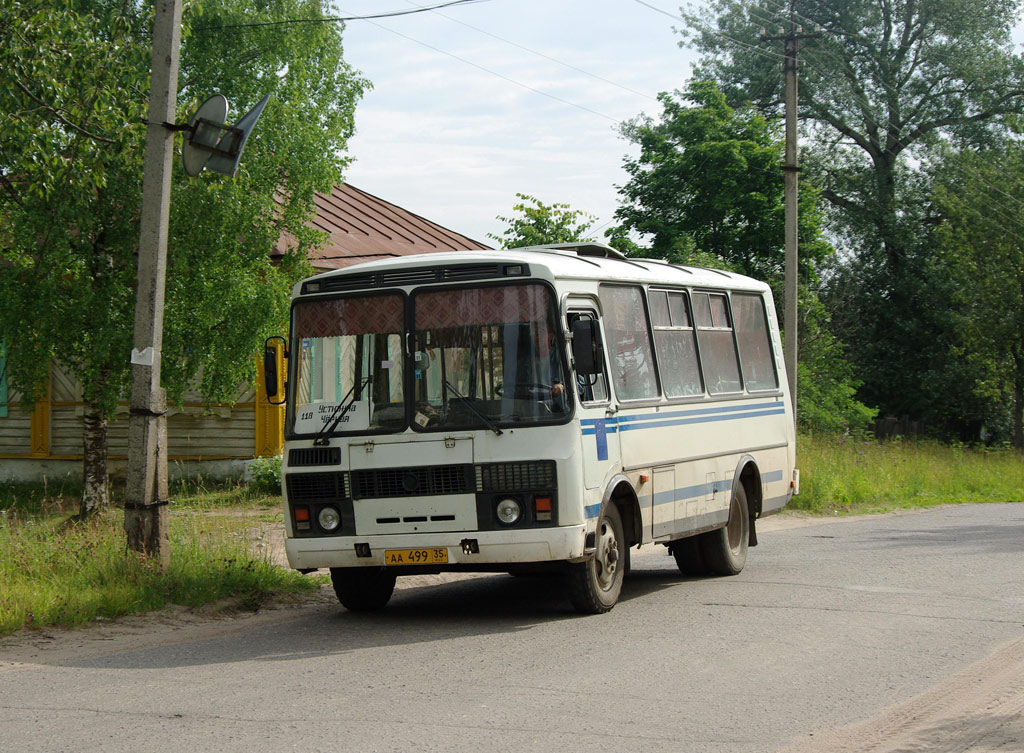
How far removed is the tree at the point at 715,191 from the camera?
35125 millimetres

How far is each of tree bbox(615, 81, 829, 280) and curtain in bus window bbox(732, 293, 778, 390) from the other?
20.4 meters

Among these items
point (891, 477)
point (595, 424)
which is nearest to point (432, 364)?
point (595, 424)

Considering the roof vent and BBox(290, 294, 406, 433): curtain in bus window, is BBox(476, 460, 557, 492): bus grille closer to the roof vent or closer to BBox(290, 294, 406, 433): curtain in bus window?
BBox(290, 294, 406, 433): curtain in bus window

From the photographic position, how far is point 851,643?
8.55 metres

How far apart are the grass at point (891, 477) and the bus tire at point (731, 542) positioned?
29.9 ft

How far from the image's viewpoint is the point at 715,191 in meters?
35.5

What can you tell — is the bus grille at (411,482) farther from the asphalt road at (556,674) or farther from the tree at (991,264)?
the tree at (991,264)

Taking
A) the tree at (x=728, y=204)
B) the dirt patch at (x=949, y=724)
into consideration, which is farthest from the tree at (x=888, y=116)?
the dirt patch at (x=949, y=724)

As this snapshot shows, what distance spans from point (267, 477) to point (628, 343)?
1139 centimetres

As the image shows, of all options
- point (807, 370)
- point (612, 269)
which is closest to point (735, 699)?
point (612, 269)

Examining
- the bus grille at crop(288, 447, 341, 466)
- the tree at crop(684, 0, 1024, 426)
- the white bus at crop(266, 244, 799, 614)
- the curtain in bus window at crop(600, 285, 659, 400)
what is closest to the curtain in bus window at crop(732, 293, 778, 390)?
the curtain in bus window at crop(600, 285, 659, 400)

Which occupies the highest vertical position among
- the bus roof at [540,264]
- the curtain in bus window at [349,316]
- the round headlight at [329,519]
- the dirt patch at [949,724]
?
the bus roof at [540,264]

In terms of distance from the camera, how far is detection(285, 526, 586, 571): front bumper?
30.0 ft

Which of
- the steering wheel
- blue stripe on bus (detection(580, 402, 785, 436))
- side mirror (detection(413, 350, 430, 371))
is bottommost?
blue stripe on bus (detection(580, 402, 785, 436))
